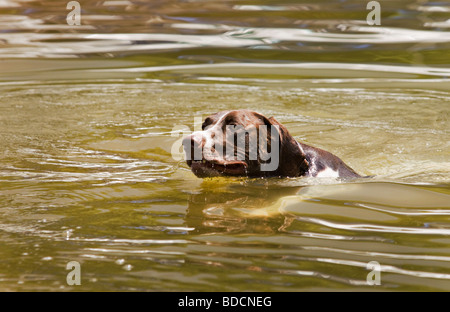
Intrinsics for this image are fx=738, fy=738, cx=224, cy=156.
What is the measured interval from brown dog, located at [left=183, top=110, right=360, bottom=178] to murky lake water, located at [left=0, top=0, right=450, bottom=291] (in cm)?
14

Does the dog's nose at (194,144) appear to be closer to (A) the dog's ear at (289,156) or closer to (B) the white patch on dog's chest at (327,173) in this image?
(A) the dog's ear at (289,156)

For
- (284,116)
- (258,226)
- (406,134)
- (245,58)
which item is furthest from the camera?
(245,58)

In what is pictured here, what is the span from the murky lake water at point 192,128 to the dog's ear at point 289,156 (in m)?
0.10

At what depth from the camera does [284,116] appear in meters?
8.16

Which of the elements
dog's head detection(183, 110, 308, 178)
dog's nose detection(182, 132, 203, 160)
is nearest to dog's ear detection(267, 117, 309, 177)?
dog's head detection(183, 110, 308, 178)

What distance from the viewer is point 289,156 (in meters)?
5.30

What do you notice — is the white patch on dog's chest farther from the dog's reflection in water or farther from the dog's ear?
the dog's reflection in water

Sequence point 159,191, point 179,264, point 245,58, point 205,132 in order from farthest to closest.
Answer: point 245,58, point 159,191, point 205,132, point 179,264

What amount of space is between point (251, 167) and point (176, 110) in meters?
3.44

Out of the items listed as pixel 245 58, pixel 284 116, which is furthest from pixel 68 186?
pixel 245 58

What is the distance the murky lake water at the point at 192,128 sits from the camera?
3764 mm

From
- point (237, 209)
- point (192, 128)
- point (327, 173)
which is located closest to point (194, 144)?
point (237, 209)

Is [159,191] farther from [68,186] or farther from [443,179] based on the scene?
[443,179]

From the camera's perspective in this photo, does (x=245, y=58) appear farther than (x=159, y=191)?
Yes
